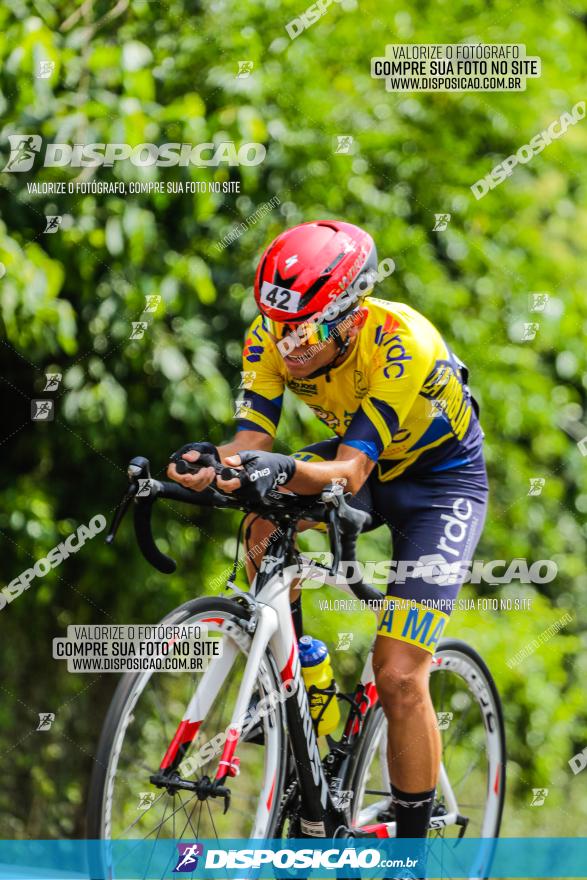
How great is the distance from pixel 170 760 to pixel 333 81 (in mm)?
3849

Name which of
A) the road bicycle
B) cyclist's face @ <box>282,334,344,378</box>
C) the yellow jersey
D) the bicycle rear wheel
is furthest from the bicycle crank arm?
cyclist's face @ <box>282,334,344,378</box>

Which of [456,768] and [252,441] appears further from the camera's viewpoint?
[456,768]

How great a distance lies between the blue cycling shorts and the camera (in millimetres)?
3277

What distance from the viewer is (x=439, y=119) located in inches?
236

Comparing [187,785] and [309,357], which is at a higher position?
[309,357]

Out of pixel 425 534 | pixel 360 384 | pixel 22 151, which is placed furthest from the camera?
pixel 22 151

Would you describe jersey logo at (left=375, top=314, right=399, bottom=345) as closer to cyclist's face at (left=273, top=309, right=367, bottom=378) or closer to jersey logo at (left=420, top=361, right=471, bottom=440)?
cyclist's face at (left=273, top=309, right=367, bottom=378)

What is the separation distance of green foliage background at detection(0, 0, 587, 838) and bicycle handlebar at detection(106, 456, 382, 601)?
171 cm

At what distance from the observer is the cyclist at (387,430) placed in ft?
9.99

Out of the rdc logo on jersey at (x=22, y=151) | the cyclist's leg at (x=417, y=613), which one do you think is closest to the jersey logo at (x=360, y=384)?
the cyclist's leg at (x=417, y=613)

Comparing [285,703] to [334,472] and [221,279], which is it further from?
[221,279]

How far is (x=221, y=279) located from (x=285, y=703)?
2461 mm

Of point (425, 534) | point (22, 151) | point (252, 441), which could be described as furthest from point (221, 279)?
point (425, 534)

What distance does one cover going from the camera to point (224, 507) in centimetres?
282
